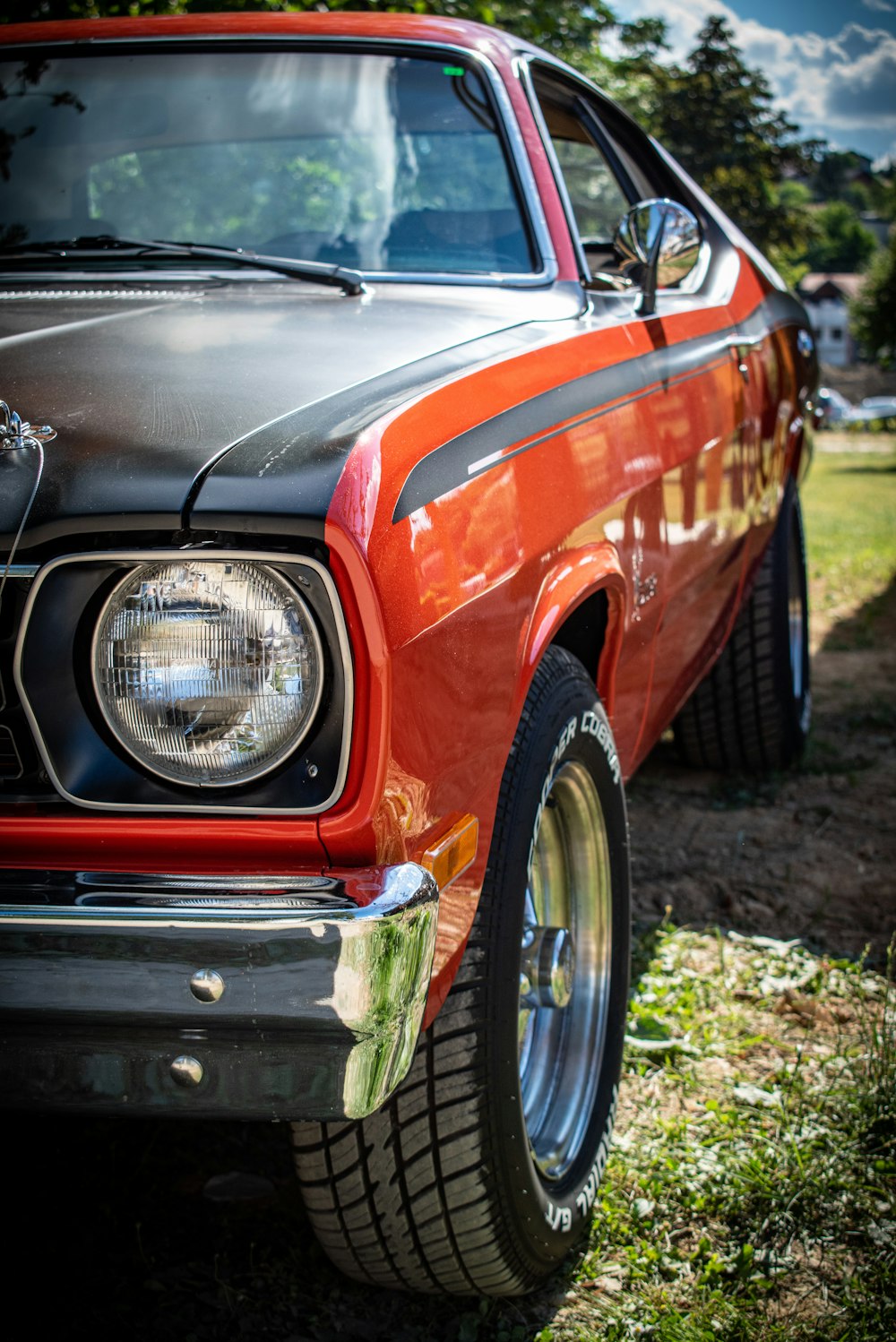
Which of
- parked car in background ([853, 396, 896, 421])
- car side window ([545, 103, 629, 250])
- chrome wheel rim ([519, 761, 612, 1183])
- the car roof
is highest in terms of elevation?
the car roof

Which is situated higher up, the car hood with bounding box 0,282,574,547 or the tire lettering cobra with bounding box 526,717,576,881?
the car hood with bounding box 0,282,574,547

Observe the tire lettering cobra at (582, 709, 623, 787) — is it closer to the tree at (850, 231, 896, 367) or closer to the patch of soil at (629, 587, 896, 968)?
the patch of soil at (629, 587, 896, 968)

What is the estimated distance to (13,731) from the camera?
1.27 meters

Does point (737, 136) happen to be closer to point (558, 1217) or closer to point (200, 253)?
point (200, 253)

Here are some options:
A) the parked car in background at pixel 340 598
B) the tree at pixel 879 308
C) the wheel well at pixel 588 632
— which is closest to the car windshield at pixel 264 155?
the parked car in background at pixel 340 598

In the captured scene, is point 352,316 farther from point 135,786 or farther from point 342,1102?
point 342,1102

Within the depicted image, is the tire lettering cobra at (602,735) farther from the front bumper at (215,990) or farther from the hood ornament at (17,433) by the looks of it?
the hood ornament at (17,433)

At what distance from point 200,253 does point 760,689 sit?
2.33 meters

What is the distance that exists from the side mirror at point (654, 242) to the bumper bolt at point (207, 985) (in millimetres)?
1683

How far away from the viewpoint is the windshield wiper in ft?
6.65

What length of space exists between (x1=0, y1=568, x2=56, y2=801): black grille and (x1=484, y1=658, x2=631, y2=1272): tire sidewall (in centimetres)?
57

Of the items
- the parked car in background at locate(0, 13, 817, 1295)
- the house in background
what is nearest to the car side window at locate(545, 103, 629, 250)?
the parked car in background at locate(0, 13, 817, 1295)

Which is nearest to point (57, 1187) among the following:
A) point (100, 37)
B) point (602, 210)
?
point (100, 37)

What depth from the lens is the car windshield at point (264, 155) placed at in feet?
7.23
